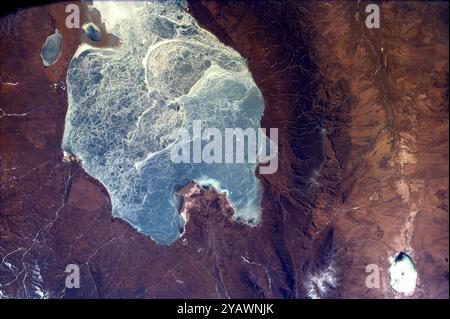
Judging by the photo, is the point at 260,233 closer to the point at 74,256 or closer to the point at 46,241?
the point at 74,256

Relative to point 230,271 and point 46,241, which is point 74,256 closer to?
point 46,241

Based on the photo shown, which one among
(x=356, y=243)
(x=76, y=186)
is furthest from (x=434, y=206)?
(x=76, y=186)

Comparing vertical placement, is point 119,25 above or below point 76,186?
above

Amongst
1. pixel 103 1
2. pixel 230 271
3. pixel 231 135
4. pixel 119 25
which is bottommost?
pixel 230 271

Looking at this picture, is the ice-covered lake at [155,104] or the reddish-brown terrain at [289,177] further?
the ice-covered lake at [155,104]

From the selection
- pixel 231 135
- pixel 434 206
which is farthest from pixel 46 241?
pixel 434 206

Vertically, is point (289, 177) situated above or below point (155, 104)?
below

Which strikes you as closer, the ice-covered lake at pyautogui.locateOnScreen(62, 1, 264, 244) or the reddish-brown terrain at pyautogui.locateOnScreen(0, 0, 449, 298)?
the reddish-brown terrain at pyautogui.locateOnScreen(0, 0, 449, 298)
